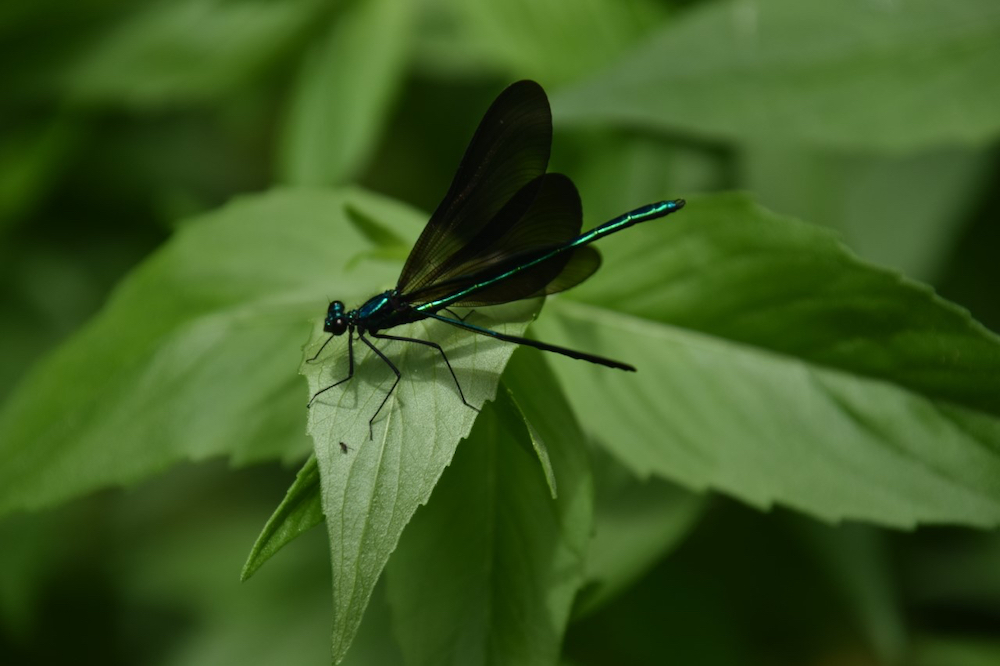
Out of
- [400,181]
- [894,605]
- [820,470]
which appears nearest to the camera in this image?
[820,470]

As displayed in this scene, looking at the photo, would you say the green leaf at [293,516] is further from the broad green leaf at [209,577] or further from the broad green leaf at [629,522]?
the broad green leaf at [209,577]

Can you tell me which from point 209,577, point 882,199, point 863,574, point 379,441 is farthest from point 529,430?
point 209,577

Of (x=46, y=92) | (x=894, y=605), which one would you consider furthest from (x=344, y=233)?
(x=894, y=605)

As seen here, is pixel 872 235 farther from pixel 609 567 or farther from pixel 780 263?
pixel 609 567

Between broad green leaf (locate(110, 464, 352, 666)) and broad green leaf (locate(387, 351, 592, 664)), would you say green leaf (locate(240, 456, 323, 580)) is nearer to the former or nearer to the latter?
broad green leaf (locate(387, 351, 592, 664))

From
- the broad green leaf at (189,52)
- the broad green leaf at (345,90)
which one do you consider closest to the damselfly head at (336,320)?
the broad green leaf at (345,90)

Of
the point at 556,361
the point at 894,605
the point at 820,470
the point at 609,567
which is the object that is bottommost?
the point at 894,605

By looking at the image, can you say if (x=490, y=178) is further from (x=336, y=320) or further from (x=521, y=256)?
(x=336, y=320)
